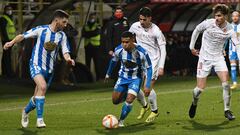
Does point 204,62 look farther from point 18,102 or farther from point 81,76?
point 81,76

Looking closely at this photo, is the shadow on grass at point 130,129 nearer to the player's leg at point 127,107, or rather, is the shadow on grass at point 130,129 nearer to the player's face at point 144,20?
the player's leg at point 127,107

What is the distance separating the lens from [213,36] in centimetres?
1347

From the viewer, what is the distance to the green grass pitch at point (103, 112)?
12.4 metres

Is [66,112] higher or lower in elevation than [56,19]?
lower

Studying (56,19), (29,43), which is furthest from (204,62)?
(29,43)

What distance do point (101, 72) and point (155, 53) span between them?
1096 centimetres

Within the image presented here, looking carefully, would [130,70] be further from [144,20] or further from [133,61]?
[144,20]

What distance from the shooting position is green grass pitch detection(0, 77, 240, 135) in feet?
40.5

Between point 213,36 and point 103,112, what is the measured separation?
10.6ft

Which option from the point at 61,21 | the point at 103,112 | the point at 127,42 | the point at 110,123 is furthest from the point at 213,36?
the point at 103,112

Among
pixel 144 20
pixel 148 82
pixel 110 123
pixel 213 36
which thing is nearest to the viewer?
pixel 110 123

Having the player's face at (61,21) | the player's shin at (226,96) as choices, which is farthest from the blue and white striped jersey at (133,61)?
the player's shin at (226,96)

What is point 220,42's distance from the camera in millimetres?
13516

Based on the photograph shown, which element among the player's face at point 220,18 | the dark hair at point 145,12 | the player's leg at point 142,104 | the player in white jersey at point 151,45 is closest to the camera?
the player's face at point 220,18
